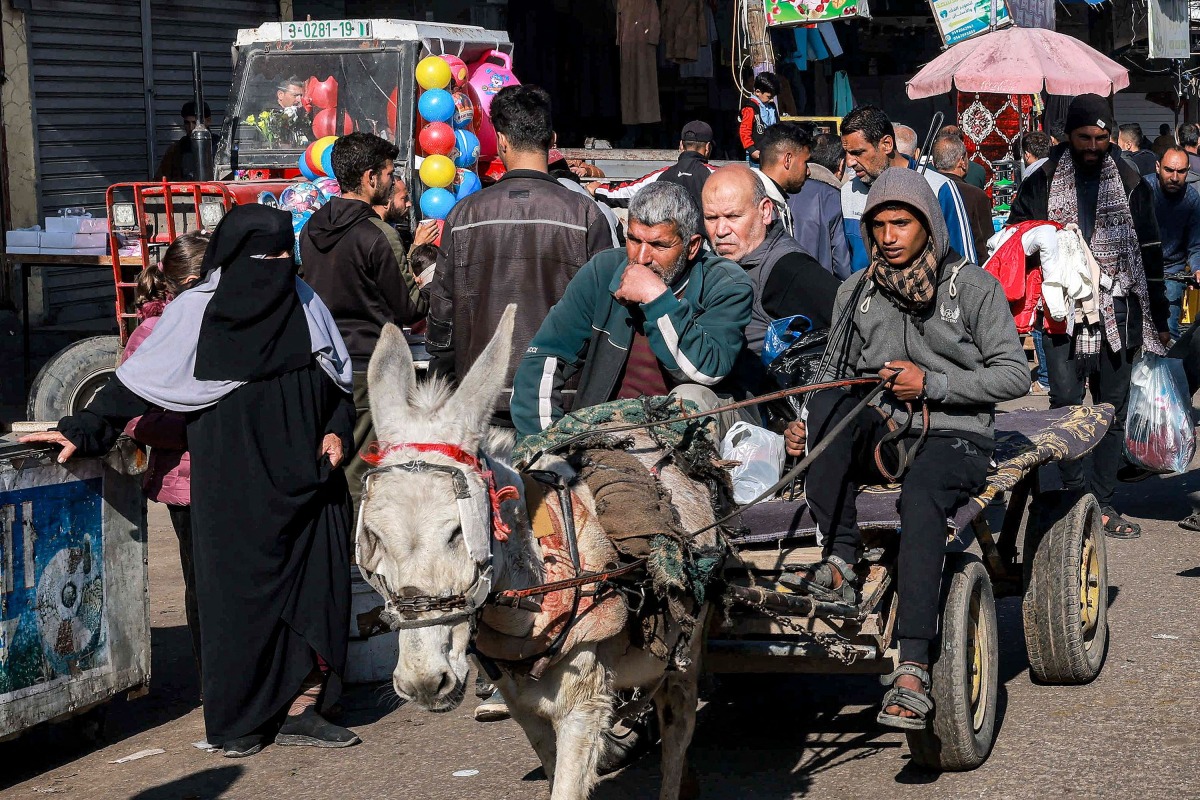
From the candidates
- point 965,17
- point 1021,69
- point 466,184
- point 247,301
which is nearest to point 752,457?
point 247,301

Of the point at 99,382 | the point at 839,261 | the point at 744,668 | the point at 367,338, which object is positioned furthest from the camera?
the point at 99,382

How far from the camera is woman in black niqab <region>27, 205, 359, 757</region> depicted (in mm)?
5074

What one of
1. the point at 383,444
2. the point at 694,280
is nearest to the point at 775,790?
the point at 694,280

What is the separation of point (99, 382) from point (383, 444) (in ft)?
22.5

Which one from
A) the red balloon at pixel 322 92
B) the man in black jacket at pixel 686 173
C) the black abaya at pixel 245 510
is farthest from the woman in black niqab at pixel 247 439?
the red balloon at pixel 322 92

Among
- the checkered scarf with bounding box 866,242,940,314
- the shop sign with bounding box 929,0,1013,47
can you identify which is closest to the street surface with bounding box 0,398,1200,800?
the checkered scarf with bounding box 866,242,940,314

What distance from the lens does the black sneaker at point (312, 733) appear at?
5461mm

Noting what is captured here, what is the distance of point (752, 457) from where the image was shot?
4.86 meters

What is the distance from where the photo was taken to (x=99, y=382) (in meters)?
9.58

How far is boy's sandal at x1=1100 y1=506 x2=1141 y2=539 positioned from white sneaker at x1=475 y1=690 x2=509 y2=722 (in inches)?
172

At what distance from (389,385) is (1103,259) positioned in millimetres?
5677

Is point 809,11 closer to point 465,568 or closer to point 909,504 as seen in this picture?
point 909,504

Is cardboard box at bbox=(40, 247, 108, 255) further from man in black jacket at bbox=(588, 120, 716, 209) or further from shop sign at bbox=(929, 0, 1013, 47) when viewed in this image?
shop sign at bbox=(929, 0, 1013, 47)

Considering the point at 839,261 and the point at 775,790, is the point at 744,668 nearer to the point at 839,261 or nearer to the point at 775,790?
the point at 775,790
